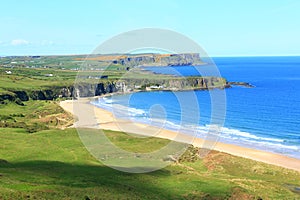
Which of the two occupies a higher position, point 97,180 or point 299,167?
point 97,180

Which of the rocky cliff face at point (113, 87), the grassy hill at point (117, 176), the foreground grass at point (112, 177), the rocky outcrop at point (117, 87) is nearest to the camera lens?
the foreground grass at point (112, 177)

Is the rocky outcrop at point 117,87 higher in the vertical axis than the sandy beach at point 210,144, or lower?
higher

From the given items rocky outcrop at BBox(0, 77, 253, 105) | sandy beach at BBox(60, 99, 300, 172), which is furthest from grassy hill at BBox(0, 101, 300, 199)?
rocky outcrop at BBox(0, 77, 253, 105)

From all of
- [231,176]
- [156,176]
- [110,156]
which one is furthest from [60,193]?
[231,176]

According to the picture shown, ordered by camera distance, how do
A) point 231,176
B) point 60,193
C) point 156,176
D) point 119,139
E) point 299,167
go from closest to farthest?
point 60,193
point 156,176
point 231,176
point 299,167
point 119,139

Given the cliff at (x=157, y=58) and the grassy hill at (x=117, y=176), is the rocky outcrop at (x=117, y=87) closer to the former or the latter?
the cliff at (x=157, y=58)

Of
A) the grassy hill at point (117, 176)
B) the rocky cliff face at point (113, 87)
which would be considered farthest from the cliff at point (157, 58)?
the rocky cliff face at point (113, 87)

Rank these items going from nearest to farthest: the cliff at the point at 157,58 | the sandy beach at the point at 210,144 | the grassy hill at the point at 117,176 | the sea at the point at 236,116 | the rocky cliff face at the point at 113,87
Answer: the grassy hill at the point at 117,176 < the cliff at the point at 157,58 < the sandy beach at the point at 210,144 < the sea at the point at 236,116 < the rocky cliff face at the point at 113,87

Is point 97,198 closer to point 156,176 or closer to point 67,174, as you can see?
point 67,174

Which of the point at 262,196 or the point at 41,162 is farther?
the point at 41,162
